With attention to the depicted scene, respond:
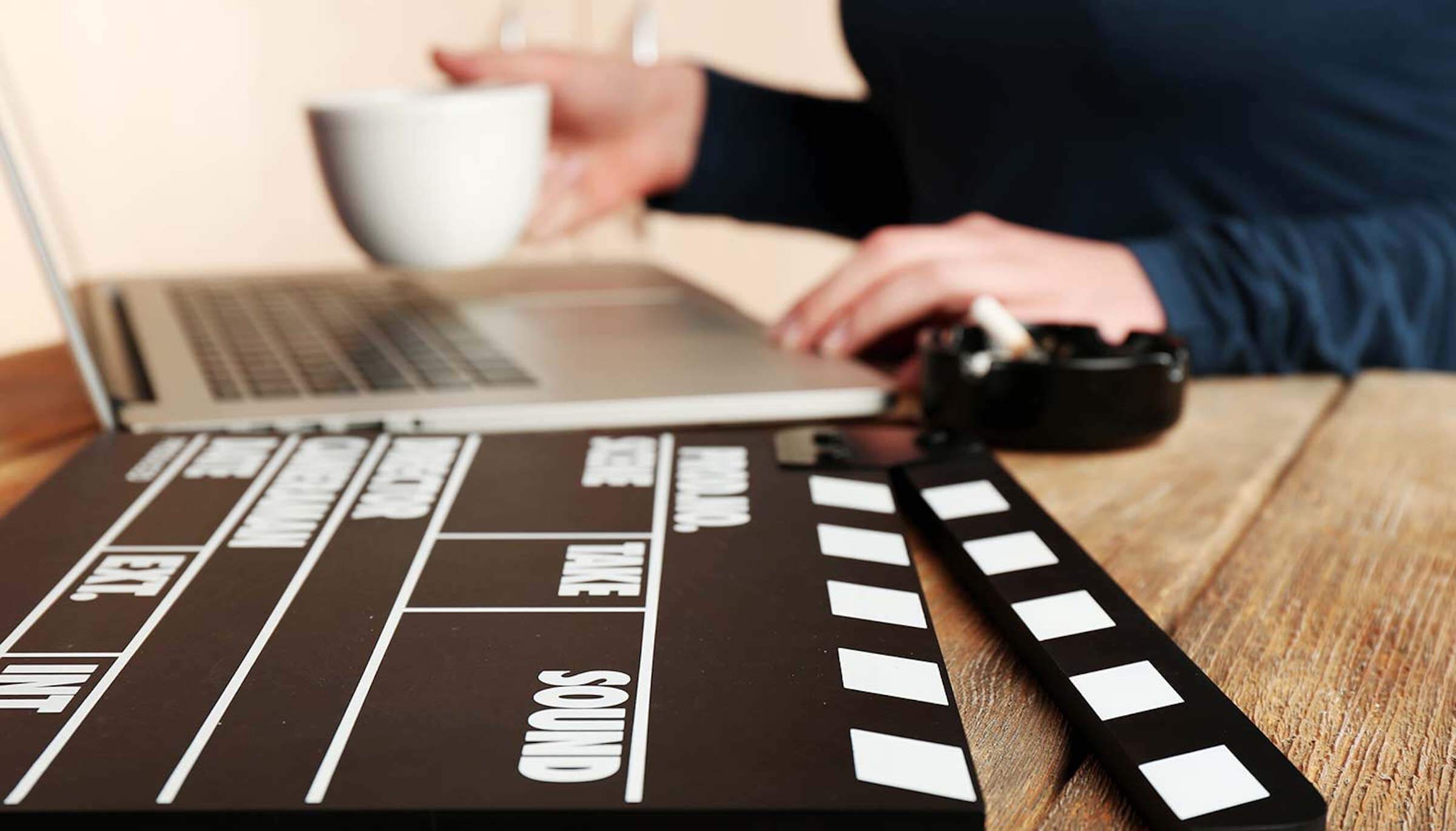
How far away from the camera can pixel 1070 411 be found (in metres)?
0.49

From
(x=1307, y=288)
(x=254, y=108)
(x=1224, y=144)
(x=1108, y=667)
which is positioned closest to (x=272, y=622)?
(x=1108, y=667)

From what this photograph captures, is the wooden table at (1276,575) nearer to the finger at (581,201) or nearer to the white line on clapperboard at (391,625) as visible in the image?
the white line on clapperboard at (391,625)

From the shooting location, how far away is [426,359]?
590 mm

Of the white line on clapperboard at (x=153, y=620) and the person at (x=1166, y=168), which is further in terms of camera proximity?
the person at (x=1166, y=168)

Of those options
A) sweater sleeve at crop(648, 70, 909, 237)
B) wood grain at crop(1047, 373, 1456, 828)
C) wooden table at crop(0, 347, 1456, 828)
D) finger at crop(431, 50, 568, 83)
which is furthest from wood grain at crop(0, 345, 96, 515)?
sweater sleeve at crop(648, 70, 909, 237)

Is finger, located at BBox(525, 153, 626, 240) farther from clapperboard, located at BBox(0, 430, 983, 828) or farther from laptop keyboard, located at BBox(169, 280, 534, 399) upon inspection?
clapperboard, located at BBox(0, 430, 983, 828)

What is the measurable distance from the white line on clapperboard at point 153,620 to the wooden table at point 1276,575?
0.15m

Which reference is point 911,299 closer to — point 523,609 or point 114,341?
point 523,609

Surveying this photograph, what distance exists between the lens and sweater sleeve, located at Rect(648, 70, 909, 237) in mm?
1021

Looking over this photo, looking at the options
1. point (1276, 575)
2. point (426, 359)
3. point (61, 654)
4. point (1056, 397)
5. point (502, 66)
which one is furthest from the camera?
point (502, 66)

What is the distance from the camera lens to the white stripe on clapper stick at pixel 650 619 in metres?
0.23

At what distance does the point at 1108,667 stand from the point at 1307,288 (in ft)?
1.40

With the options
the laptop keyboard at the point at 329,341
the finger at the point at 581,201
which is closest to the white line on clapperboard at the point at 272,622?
the laptop keyboard at the point at 329,341

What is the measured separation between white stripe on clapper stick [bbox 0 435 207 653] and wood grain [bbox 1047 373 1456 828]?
27 centimetres
